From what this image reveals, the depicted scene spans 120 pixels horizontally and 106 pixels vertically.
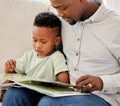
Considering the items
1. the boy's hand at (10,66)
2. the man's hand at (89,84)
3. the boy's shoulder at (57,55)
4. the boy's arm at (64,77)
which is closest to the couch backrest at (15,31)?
the boy's hand at (10,66)

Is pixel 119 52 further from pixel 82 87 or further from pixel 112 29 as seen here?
pixel 82 87

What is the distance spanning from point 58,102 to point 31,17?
70cm

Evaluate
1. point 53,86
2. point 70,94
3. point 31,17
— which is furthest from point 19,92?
point 31,17

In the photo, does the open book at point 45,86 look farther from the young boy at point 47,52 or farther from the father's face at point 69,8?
the father's face at point 69,8

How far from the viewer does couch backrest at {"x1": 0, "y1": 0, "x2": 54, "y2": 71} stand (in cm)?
169

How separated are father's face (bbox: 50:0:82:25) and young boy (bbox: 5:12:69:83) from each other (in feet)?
0.50

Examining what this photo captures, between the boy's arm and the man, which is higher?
the man

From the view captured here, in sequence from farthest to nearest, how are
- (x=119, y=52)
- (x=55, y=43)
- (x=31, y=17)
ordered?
1. (x=31, y=17)
2. (x=55, y=43)
3. (x=119, y=52)

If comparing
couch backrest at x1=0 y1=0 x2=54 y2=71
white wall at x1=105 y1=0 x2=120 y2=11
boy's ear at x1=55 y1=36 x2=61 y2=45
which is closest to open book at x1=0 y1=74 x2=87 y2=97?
boy's ear at x1=55 y1=36 x2=61 y2=45

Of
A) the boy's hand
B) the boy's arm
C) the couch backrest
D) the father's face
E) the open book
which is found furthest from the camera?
the couch backrest

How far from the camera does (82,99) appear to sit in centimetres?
116

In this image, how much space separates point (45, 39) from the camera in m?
1.46

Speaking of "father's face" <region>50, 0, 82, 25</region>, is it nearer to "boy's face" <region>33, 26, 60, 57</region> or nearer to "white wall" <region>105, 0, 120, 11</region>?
"boy's face" <region>33, 26, 60, 57</region>

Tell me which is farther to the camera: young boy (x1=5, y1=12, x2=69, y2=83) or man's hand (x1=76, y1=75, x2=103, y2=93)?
young boy (x1=5, y1=12, x2=69, y2=83)
